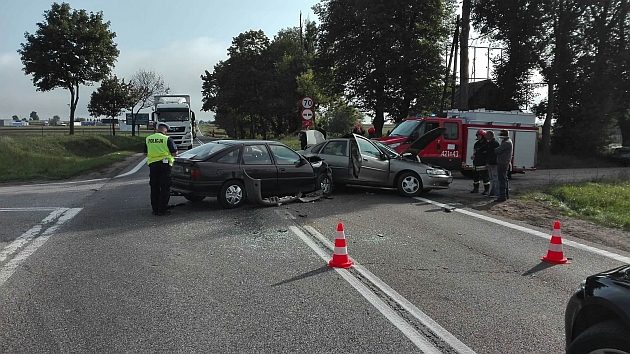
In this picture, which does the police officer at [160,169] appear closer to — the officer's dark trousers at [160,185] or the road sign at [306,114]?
the officer's dark trousers at [160,185]

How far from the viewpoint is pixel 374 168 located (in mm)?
13969

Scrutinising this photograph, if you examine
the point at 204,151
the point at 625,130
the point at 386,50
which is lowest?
the point at 204,151

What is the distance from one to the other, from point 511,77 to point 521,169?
36.3 feet

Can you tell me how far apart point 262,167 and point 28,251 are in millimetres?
5245

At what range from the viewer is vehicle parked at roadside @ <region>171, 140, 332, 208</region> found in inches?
431

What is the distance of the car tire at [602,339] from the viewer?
2893 mm

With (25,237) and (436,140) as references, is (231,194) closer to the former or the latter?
(25,237)

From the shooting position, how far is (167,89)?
64875mm

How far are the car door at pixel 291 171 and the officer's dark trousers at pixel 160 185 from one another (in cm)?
244

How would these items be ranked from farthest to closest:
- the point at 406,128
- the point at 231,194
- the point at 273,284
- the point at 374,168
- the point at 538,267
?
1. the point at 406,128
2. the point at 374,168
3. the point at 231,194
4. the point at 538,267
5. the point at 273,284

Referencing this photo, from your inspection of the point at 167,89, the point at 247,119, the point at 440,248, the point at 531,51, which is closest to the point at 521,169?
the point at 531,51

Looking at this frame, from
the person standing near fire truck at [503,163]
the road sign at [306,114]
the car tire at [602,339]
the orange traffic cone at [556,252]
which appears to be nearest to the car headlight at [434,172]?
the person standing near fire truck at [503,163]

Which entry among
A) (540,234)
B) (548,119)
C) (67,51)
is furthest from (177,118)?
(540,234)

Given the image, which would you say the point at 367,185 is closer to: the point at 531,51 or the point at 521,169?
the point at 521,169
